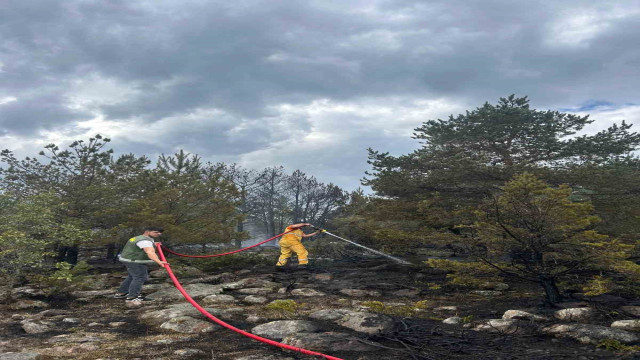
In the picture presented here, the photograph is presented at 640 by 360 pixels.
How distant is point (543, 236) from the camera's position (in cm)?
600

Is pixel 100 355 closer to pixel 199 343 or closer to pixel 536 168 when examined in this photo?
pixel 199 343

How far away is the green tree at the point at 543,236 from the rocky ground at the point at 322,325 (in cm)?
63

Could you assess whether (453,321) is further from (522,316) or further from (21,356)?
(21,356)

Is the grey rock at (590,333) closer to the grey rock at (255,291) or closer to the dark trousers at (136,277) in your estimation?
the grey rock at (255,291)

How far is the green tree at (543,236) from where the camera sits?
18.7ft

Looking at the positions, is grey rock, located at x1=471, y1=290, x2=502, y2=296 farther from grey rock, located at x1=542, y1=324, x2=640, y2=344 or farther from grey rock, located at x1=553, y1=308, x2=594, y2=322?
grey rock, located at x1=542, y1=324, x2=640, y2=344

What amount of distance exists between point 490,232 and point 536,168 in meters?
6.92

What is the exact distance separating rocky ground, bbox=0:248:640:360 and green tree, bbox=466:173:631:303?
628 millimetres

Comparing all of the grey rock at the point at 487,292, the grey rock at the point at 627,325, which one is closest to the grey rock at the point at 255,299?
the grey rock at the point at 487,292

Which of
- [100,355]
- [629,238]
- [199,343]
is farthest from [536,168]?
[100,355]

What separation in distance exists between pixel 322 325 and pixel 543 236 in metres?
3.59

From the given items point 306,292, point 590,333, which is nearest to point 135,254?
point 306,292

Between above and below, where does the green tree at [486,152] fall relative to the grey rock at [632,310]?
above

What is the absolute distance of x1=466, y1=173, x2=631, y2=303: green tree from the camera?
5.69m
